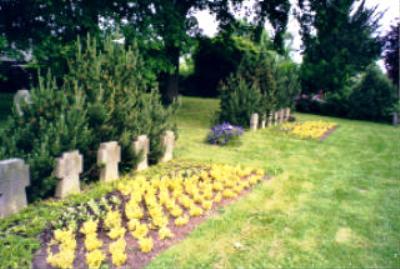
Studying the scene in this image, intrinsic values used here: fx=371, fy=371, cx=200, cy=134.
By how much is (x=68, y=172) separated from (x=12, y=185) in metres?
0.82

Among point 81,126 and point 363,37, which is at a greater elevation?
point 363,37

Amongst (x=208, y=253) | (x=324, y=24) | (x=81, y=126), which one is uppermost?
(x=324, y=24)

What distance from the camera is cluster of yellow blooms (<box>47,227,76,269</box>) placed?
10.5 feet

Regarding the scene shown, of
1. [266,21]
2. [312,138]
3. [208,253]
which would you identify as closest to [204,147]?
[312,138]

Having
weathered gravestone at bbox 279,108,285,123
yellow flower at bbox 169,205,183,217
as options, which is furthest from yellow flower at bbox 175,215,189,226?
weathered gravestone at bbox 279,108,285,123

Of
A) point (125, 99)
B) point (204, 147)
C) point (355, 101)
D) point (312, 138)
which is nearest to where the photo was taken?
point (125, 99)

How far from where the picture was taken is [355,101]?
2011cm

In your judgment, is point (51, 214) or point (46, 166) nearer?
point (51, 214)

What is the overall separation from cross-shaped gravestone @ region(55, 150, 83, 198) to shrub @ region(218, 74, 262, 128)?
26.0ft

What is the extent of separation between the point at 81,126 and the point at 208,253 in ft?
9.22

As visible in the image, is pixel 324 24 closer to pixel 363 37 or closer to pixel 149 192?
pixel 363 37

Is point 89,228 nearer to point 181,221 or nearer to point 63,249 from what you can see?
point 63,249

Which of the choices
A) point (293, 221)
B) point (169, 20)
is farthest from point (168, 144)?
point (169, 20)

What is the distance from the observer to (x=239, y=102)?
12.6 m
